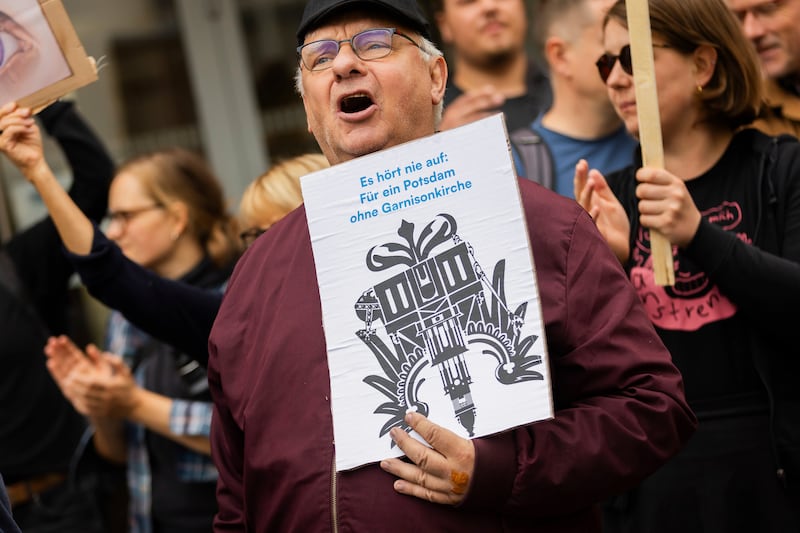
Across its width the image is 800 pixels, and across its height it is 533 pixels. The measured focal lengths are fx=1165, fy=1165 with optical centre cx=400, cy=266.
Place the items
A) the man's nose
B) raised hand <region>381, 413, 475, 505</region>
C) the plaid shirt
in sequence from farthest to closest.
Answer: the plaid shirt < the man's nose < raised hand <region>381, 413, 475, 505</region>

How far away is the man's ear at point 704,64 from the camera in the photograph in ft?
9.47

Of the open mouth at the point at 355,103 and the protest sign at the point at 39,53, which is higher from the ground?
the protest sign at the point at 39,53

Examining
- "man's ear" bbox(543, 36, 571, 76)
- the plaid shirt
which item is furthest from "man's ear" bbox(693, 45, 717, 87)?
the plaid shirt

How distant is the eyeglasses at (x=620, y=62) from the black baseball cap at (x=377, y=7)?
2.00 feet

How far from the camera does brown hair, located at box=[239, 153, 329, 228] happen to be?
344cm

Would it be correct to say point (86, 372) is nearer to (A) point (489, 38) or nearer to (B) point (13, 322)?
(B) point (13, 322)

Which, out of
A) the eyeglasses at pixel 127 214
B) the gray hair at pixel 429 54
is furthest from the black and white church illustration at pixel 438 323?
the eyeglasses at pixel 127 214

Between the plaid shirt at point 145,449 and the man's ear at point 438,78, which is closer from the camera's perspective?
the man's ear at point 438,78

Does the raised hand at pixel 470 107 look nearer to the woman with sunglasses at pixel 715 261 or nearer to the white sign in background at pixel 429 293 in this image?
the woman with sunglasses at pixel 715 261

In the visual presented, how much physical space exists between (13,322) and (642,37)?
255cm

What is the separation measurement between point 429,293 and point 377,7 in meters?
0.67

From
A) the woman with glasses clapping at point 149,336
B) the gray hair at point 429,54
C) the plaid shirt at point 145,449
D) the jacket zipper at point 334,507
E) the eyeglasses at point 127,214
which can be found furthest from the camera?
the eyeglasses at point 127,214

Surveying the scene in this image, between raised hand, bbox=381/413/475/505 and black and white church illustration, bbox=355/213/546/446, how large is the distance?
3 centimetres

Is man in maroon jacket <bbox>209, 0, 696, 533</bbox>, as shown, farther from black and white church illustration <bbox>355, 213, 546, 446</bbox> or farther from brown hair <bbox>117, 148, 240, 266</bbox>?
brown hair <bbox>117, 148, 240, 266</bbox>
